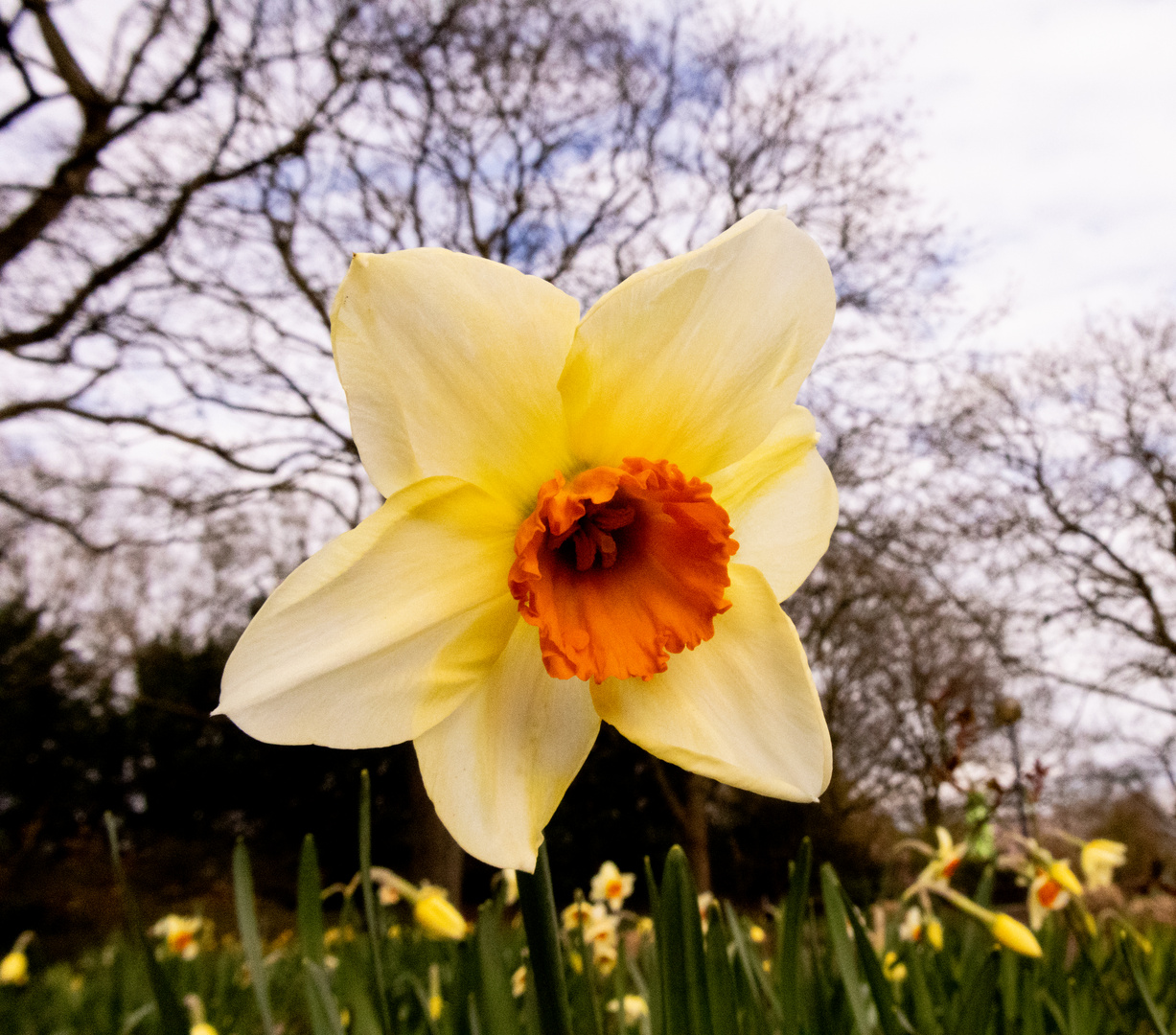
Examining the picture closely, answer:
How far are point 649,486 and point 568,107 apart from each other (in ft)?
27.7

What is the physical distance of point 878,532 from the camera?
808 cm

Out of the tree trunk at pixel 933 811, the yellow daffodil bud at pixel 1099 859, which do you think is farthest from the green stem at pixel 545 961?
the yellow daffodil bud at pixel 1099 859

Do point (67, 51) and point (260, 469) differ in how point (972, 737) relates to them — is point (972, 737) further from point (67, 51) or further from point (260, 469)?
point (67, 51)

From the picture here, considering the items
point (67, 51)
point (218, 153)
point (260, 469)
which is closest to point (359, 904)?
point (260, 469)

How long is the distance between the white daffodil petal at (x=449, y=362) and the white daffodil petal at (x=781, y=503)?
0.51 ft

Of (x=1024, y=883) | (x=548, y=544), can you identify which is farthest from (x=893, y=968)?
(x=548, y=544)

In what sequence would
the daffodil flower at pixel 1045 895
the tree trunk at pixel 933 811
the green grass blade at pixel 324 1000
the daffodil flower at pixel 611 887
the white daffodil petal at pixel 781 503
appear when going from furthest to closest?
the daffodil flower at pixel 611 887
the tree trunk at pixel 933 811
the daffodil flower at pixel 1045 895
the green grass blade at pixel 324 1000
the white daffodil petal at pixel 781 503

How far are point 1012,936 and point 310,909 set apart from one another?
0.95m

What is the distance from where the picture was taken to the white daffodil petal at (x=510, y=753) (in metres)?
0.54

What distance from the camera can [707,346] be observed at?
1.99 feet

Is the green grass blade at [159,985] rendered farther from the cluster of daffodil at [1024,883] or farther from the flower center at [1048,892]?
the flower center at [1048,892]

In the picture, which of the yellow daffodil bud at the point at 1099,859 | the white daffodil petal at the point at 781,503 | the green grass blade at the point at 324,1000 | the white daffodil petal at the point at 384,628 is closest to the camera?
the white daffodil petal at the point at 384,628

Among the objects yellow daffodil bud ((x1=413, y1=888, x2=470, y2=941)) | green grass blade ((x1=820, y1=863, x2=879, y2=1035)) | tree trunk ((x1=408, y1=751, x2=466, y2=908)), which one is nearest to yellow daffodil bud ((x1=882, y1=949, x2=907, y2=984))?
green grass blade ((x1=820, y1=863, x2=879, y2=1035))

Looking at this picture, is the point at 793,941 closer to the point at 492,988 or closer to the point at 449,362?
the point at 492,988
